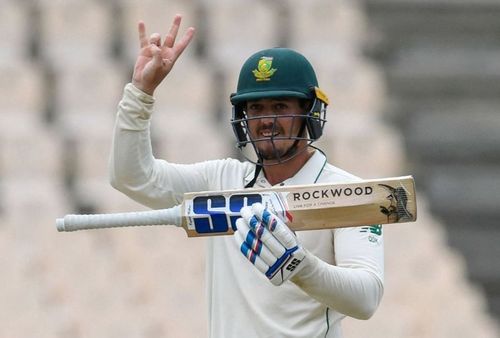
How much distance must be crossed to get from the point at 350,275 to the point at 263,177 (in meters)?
0.31

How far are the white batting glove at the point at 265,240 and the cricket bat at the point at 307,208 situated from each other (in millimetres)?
72

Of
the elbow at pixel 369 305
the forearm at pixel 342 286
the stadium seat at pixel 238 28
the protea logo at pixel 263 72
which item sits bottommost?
the stadium seat at pixel 238 28

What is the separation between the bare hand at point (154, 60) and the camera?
2479mm

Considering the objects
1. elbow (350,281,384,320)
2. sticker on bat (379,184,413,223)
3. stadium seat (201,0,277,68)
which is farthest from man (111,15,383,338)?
stadium seat (201,0,277,68)

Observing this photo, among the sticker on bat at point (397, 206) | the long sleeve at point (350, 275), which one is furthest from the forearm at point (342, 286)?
the sticker on bat at point (397, 206)

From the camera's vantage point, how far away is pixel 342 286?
2285 millimetres

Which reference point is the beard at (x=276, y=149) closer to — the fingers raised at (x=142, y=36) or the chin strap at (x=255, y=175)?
the chin strap at (x=255, y=175)

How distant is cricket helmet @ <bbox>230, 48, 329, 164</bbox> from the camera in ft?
8.10

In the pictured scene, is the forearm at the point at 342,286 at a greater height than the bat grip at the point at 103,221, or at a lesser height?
lesser

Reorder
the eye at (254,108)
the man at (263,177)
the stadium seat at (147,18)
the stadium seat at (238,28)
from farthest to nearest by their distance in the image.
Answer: the stadium seat at (238,28) → the stadium seat at (147,18) → the eye at (254,108) → the man at (263,177)

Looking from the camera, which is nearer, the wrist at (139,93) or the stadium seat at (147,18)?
the wrist at (139,93)

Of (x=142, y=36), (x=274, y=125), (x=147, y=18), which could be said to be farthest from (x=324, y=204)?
(x=147, y=18)

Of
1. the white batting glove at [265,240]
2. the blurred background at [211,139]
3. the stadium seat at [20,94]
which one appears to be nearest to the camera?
the white batting glove at [265,240]

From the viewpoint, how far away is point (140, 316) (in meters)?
5.69
